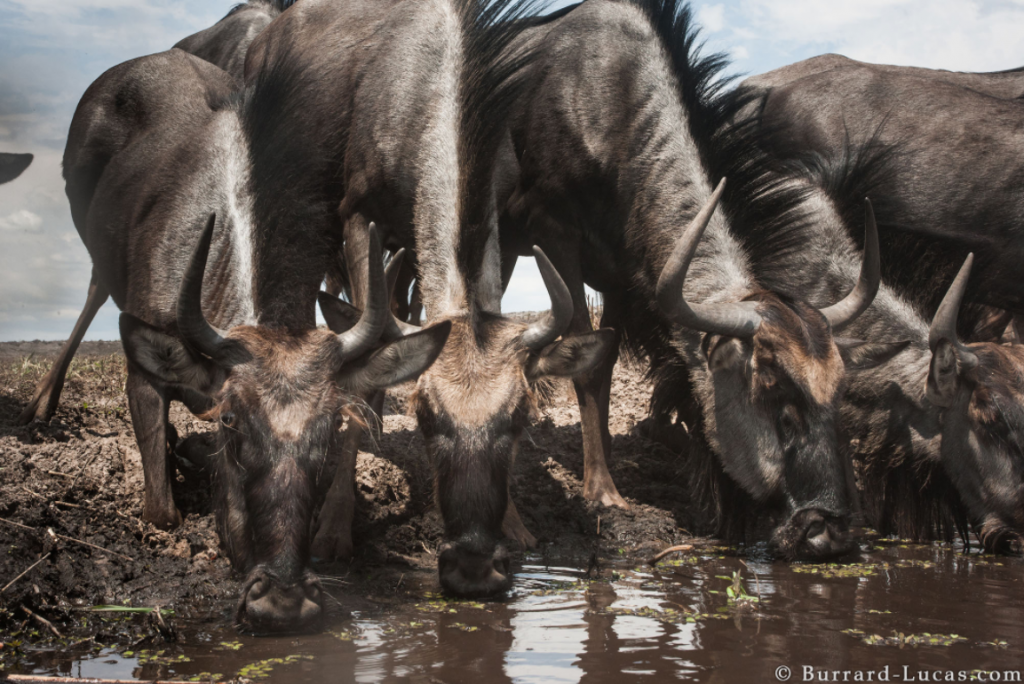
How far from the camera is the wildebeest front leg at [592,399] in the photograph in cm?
589

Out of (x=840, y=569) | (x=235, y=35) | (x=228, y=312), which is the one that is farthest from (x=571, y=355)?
(x=235, y=35)

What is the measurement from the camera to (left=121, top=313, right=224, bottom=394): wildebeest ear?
3721 millimetres

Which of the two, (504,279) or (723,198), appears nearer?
(723,198)

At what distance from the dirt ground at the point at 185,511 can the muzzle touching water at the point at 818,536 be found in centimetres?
80

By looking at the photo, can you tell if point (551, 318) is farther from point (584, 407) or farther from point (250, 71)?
point (250, 71)

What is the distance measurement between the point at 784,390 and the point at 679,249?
0.91 m

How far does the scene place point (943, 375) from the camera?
538 cm

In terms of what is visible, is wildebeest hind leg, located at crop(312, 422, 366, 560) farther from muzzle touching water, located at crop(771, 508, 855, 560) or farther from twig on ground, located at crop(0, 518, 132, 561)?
muzzle touching water, located at crop(771, 508, 855, 560)

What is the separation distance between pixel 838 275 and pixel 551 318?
240cm

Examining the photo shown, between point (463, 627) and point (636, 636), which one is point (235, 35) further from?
point (636, 636)

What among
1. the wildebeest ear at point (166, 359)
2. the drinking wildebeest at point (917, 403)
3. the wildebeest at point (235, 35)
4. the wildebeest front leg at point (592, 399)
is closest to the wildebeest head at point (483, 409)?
the wildebeest ear at point (166, 359)

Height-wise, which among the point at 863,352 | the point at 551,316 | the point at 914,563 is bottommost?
the point at 914,563

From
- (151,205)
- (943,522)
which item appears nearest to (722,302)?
(943,522)

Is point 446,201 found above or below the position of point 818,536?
above
